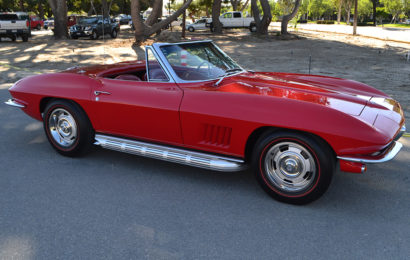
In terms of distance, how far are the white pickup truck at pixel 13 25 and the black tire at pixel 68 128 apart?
21.4 m

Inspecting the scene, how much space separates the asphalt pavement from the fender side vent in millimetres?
488

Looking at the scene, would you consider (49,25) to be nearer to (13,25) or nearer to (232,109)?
(13,25)

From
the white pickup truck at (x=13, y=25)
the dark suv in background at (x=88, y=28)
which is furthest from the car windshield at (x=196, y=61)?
the dark suv in background at (x=88, y=28)

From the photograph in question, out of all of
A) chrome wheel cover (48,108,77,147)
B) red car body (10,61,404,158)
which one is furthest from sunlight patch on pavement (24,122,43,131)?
chrome wheel cover (48,108,77,147)

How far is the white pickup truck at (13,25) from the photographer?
2311 cm

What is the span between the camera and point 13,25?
23234mm

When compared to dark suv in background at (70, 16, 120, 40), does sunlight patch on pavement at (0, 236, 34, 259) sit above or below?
below

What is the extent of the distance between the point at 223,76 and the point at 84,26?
79.4 feet

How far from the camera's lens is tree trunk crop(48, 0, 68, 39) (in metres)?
23.8

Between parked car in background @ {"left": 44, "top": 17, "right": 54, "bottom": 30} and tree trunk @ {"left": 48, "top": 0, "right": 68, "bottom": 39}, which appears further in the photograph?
parked car in background @ {"left": 44, "top": 17, "right": 54, "bottom": 30}

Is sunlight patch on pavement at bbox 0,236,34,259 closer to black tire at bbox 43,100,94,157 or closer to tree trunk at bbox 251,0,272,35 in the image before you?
black tire at bbox 43,100,94,157

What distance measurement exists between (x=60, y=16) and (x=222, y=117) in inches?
919

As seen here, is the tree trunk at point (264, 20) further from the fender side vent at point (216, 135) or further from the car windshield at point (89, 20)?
the fender side vent at point (216, 135)

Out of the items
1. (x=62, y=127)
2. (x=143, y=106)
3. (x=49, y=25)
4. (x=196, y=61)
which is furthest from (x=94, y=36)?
(x=49, y=25)
